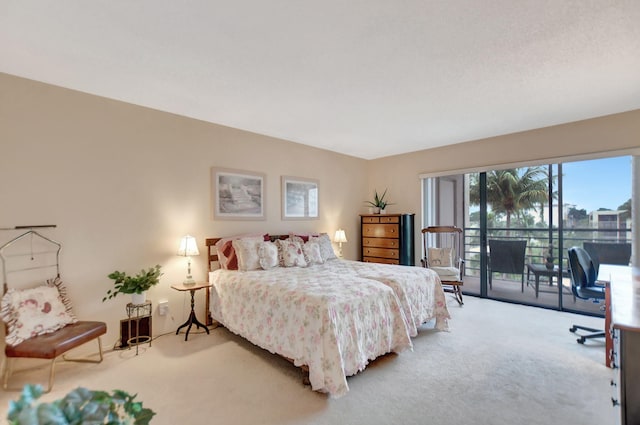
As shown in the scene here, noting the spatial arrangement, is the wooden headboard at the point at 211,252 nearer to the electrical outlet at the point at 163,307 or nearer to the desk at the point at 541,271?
the electrical outlet at the point at 163,307

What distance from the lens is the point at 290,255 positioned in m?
3.88

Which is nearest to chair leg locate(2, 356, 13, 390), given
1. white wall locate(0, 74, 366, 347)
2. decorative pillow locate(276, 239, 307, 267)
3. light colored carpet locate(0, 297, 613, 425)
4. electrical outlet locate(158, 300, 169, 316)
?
light colored carpet locate(0, 297, 613, 425)

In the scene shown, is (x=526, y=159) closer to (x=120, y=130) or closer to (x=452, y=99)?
(x=452, y=99)

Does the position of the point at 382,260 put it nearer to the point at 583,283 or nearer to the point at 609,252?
the point at 583,283

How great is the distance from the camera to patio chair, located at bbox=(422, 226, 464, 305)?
14.6 feet

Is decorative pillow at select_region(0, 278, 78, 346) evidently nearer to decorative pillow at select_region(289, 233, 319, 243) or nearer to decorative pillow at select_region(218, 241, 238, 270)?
decorative pillow at select_region(218, 241, 238, 270)

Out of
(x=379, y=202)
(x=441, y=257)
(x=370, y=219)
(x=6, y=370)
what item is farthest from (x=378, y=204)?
(x=6, y=370)

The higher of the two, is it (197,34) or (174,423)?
(197,34)

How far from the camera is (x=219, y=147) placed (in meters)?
3.96

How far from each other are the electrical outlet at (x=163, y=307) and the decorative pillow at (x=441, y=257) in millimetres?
3856

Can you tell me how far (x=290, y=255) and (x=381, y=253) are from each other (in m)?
2.12

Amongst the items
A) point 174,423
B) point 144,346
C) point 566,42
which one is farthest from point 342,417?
point 566,42

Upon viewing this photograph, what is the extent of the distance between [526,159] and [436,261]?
1.97m

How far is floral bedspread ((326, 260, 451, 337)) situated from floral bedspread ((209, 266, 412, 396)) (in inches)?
7.9
